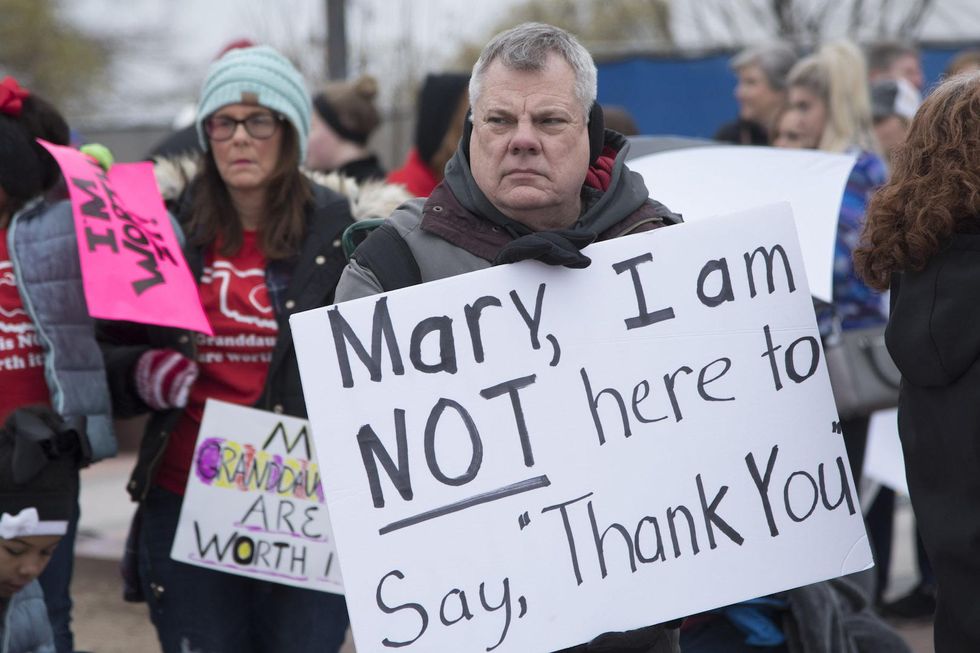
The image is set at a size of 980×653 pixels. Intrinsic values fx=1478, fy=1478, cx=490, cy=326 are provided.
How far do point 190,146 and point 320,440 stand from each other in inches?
129

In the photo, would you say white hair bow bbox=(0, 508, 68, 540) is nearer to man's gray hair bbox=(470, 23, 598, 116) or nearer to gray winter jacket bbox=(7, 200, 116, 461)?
gray winter jacket bbox=(7, 200, 116, 461)

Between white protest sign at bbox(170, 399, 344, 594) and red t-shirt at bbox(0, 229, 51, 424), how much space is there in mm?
444

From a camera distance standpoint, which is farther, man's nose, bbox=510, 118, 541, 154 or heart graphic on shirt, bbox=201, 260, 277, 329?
heart graphic on shirt, bbox=201, 260, 277, 329

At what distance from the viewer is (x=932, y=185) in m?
2.91

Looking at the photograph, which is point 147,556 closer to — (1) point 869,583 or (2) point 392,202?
(2) point 392,202

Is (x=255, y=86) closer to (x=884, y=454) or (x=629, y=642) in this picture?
(x=629, y=642)

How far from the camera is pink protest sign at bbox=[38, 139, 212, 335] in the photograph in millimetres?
3715

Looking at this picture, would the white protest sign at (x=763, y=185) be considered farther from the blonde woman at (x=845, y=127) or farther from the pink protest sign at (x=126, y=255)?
the pink protest sign at (x=126, y=255)

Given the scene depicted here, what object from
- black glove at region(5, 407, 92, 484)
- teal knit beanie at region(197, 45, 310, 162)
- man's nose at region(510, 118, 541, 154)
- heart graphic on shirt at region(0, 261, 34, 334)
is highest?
teal knit beanie at region(197, 45, 310, 162)

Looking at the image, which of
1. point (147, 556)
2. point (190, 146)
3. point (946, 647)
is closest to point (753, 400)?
point (946, 647)

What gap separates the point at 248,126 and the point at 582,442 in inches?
66.6

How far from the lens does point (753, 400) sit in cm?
299

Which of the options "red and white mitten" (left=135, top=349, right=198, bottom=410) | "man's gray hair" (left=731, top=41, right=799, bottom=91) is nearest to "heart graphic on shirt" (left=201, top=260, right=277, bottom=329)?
"red and white mitten" (left=135, top=349, right=198, bottom=410)

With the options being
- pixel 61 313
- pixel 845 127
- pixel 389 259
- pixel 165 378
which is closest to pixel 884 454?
pixel 845 127
